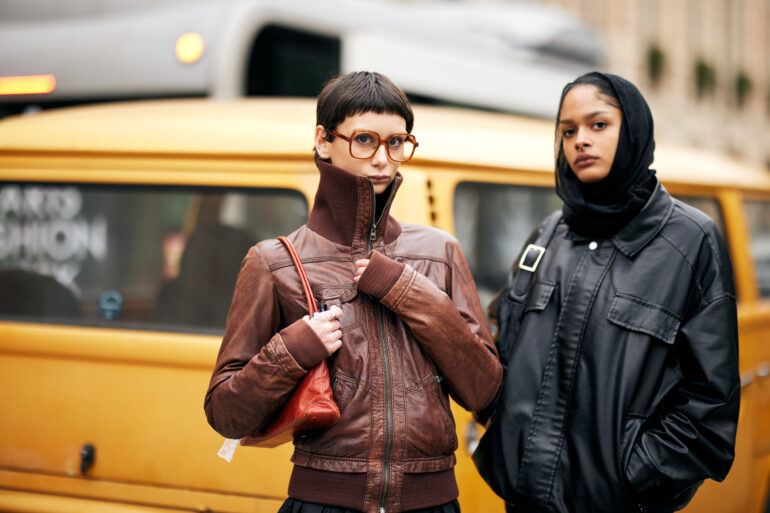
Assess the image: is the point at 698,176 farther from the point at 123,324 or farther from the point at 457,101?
the point at 123,324

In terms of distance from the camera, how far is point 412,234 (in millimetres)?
2047

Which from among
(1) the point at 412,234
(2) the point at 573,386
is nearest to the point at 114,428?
(1) the point at 412,234

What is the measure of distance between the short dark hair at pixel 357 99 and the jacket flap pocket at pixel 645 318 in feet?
2.23

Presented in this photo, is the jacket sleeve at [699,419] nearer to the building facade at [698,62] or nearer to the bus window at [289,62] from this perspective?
the bus window at [289,62]

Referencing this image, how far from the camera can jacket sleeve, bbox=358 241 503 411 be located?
184cm

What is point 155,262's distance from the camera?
2.99 m

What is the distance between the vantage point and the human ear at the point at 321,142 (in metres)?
1.97

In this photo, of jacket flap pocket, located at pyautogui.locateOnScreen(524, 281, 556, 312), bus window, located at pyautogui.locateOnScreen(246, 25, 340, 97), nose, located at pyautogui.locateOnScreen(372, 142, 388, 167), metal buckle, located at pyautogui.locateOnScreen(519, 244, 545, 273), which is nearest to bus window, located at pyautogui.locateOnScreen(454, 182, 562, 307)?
metal buckle, located at pyautogui.locateOnScreen(519, 244, 545, 273)

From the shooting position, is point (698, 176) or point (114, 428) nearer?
point (114, 428)

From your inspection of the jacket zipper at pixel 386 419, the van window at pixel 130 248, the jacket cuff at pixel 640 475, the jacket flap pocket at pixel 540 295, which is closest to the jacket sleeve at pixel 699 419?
the jacket cuff at pixel 640 475

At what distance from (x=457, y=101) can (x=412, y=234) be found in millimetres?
2605

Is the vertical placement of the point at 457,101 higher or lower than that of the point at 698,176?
higher

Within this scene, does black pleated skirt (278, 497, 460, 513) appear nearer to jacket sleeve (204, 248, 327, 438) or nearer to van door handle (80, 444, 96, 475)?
jacket sleeve (204, 248, 327, 438)

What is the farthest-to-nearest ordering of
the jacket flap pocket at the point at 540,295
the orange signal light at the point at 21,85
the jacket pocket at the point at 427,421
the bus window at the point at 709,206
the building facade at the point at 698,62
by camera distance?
the building facade at the point at 698,62, the orange signal light at the point at 21,85, the bus window at the point at 709,206, the jacket flap pocket at the point at 540,295, the jacket pocket at the point at 427,421
